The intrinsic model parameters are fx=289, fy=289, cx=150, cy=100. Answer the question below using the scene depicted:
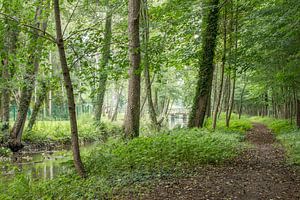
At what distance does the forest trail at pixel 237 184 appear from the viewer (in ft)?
17.7

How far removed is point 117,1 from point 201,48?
4.57 meters

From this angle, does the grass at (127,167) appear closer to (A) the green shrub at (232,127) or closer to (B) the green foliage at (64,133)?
(A) the green shrub at (232,127)

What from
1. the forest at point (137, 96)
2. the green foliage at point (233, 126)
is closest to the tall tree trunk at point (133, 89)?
the forest at point (137, 96)

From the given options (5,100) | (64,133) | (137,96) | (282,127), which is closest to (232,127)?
(282,127)

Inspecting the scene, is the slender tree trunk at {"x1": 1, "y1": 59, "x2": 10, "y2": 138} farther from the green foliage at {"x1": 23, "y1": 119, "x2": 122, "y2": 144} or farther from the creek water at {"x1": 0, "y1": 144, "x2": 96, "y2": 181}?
the creek water at {"x1": 0, "y1": 144, "x2": 96, "y2": 181}

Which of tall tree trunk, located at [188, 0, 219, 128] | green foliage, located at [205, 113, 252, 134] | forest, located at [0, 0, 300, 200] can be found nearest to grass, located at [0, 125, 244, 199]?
forest, located at [0, 0, 300, 200]

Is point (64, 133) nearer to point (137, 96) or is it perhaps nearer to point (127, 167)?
point (137, 96)

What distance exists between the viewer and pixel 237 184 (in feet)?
19.9

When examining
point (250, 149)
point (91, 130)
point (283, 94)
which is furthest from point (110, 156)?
point (283, 94)

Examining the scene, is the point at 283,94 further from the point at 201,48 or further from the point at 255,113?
the point at 255,113

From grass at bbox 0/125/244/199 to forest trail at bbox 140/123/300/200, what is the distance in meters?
0.51

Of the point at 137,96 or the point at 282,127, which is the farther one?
the point at 282,127

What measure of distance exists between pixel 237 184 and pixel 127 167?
2.56 m

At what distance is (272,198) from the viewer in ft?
17.2
